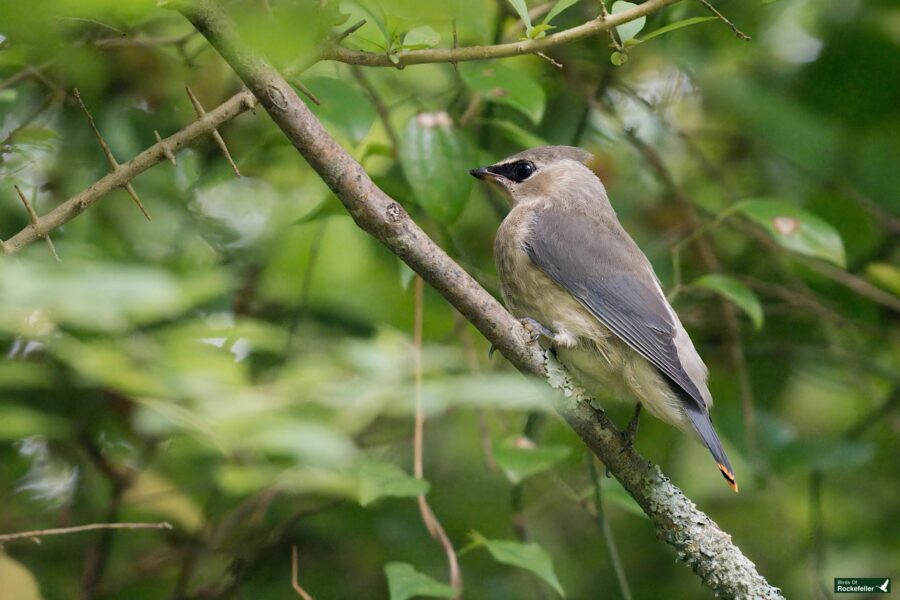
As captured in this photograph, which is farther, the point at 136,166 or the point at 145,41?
the point at 145,41

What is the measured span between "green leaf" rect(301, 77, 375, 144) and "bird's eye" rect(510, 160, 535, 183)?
0.93 metres

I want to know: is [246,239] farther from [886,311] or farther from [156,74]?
[886,311]

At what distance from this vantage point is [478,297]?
104 inches

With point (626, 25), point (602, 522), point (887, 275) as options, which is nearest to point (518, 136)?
point (626, 25)

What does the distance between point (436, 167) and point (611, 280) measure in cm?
80

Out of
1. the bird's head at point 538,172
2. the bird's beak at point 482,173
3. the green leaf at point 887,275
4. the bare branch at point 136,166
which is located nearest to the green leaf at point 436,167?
the bird's beak at point 482,173

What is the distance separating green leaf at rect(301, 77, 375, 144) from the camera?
3.65 meters

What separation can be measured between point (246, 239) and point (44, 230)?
2376 millimetres

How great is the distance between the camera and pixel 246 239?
492 cm

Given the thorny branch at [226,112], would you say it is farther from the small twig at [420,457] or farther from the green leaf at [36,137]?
the green leaf at [36,137]

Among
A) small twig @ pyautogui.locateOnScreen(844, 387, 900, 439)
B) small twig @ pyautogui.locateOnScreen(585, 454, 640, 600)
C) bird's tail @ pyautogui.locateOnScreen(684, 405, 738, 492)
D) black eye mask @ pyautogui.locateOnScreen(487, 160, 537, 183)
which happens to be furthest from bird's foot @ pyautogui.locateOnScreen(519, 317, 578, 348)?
small twig @ pyautogui.locateOnScreen(844, 387, 900, 439)

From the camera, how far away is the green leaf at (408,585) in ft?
9.60

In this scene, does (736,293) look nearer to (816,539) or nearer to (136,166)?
(816,539)

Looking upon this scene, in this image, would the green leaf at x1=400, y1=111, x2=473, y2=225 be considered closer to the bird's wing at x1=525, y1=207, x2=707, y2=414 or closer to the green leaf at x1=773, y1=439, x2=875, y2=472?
the bird's wing at x1=525, y1=207, x2=707, y2=414
